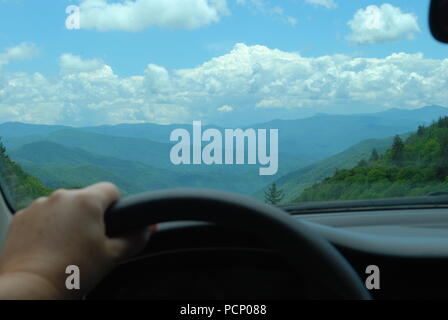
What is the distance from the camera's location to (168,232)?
202cm

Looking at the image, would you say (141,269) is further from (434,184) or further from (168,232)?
(434,184)

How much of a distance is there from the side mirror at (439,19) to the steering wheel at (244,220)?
1432 millimetres

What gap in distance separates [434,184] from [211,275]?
2035 millimetres

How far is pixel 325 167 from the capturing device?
12.6 feet

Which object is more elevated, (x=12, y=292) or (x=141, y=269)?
(x=141, y=269)

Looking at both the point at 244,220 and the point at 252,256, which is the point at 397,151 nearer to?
the point at 252,256

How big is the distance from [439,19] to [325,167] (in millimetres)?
1583

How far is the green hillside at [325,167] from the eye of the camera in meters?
3.71

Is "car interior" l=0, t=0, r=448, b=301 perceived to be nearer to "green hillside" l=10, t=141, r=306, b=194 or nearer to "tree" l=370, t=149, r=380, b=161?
"green hillside" l=10, t=141, r=306, b=194

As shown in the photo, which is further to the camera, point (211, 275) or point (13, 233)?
point (211, 275)

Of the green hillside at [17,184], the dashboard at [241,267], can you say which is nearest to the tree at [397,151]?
the dashboard at [241,267]
